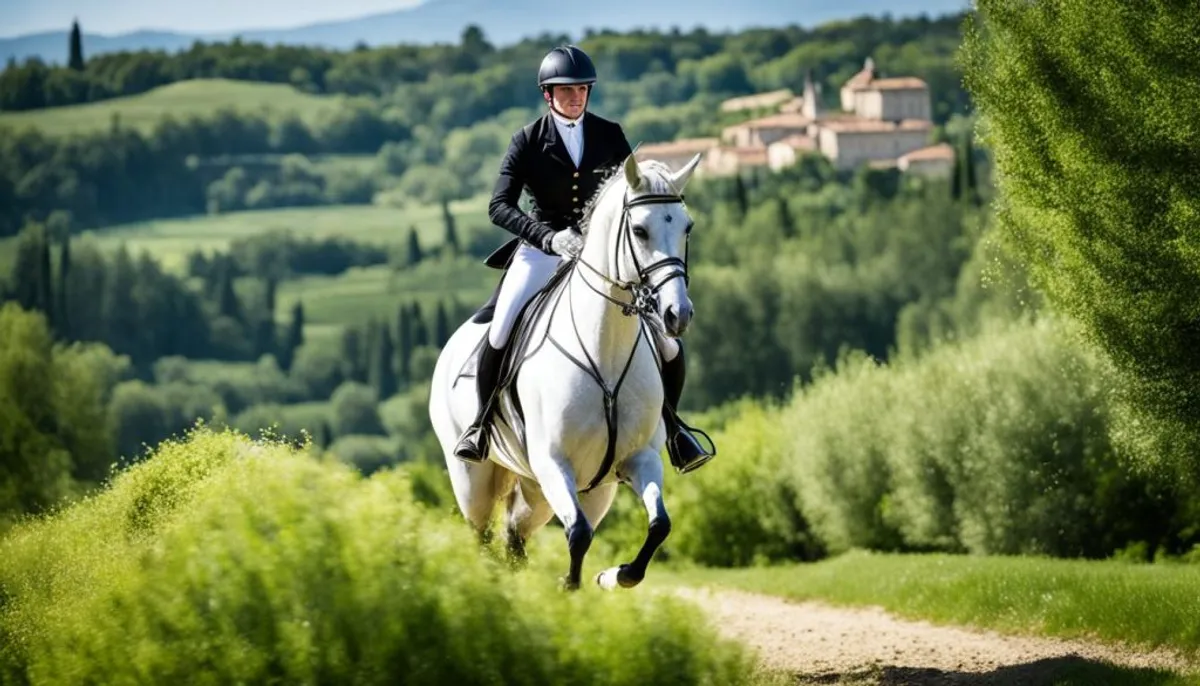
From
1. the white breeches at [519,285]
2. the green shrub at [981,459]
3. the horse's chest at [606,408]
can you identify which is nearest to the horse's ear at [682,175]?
the horse's chest at [606,408]

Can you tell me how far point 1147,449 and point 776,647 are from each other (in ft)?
14.3

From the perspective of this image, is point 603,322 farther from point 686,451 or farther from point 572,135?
point 572,135

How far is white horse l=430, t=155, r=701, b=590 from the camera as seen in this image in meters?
12.5

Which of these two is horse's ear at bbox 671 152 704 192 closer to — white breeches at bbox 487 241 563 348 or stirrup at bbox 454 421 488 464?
white breeches at bbox 487 241 563 348

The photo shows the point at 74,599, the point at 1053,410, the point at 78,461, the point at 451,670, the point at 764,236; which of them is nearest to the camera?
the point at 451,670

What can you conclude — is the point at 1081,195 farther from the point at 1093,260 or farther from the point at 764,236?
the point at 764,236

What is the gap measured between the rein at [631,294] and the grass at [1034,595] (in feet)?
18.3

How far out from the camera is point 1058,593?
18.5 m

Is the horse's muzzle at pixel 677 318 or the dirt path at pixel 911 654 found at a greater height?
the horse's muzzle at pixel 677 318

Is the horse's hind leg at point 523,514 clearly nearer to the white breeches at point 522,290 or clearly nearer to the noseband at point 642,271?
the white breeches at point 522,290

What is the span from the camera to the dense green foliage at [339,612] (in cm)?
998

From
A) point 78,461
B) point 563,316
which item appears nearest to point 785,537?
point 563,316

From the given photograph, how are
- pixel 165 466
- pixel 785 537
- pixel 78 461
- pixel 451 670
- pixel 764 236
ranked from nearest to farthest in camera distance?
pixel 451 670, pixel 165 466, pixel 785 537, pixel 78 461, pixel 764 236

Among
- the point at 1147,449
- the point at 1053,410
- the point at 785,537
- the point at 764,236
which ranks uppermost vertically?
the point at 1147,449
